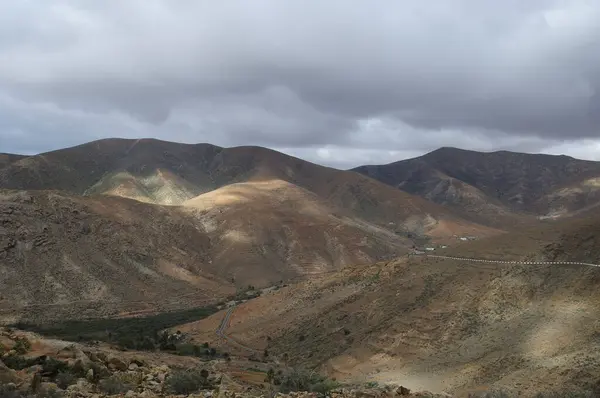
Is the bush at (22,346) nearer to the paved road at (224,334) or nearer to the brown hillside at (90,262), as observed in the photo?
the paved road at (224,334)

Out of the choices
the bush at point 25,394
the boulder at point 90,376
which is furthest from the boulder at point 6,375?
the boulder at point 90,376

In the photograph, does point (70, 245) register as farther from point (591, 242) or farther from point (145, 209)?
point (591, 242)

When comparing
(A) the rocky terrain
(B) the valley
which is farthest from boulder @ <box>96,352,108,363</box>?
(B) the valley

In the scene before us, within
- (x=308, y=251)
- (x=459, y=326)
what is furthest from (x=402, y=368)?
(x=308, y=251)

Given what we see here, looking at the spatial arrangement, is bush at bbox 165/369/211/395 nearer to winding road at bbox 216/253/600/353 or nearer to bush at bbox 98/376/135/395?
bush at bbox 98/376/135/395

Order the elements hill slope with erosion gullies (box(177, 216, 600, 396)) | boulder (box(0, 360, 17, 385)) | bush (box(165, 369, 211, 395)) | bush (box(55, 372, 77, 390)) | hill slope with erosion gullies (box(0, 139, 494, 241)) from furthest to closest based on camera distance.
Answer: hill slope with erosion gullies (box(0, 139, 494, 241)) → hill slope with erosion gullies (box(177, 216, 600, 396)) → bush (box(165, 369, 211, 395)) → bush (box(55, 372, 77, 390)) → boulder (box(0, 360, 17, 385))

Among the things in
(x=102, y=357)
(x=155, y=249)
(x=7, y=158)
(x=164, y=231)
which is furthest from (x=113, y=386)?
(x=7, y=158)
